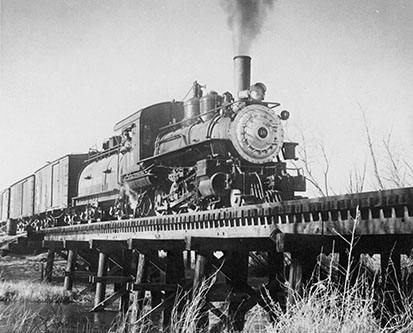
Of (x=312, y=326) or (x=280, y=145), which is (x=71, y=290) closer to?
(x=280, y=145)

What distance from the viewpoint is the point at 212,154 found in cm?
1074

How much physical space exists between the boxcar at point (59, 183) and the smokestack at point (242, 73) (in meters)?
9.54

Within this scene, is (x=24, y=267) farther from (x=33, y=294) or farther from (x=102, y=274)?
(x=102, y=274)

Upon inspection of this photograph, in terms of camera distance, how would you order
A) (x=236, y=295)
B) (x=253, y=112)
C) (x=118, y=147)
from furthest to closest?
(x=118, y=147) < (x=253, y=112) < (x=236, y=295)

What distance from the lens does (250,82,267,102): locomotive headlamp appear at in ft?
37.2

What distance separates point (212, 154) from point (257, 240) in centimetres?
394

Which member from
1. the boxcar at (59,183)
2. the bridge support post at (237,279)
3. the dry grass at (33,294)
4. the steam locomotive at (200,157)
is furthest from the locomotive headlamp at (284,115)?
the boxcar at (59,183)

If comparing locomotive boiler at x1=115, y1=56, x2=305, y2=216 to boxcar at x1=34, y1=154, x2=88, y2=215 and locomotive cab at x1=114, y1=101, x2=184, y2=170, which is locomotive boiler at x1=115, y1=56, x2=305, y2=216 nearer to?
locomotive cab at x1=114, y1=101, x2=184, y2=170

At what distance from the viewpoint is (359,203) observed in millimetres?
4887

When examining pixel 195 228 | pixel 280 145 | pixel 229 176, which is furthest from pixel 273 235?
pixel 280 145

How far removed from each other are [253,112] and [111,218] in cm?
697

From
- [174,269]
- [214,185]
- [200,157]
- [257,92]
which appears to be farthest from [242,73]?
[174,269]

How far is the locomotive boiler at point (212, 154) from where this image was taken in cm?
1030

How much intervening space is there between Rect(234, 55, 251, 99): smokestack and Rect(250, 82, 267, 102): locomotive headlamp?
45 cm
